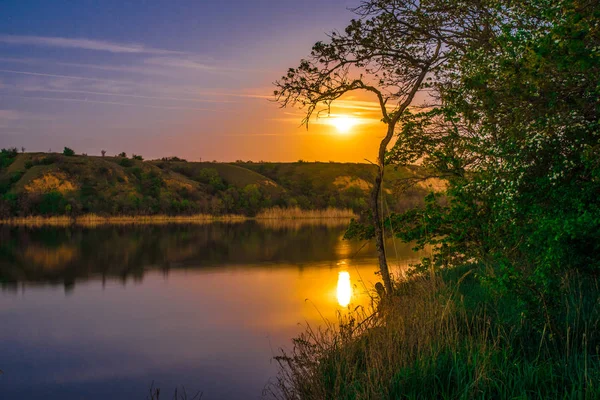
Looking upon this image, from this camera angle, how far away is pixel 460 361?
5984 millimetres

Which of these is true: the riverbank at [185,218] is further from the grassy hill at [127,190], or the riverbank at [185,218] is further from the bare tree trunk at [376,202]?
the bare tree trunk at [376,202]

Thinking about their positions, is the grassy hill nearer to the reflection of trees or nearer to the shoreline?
Result: the shoreline

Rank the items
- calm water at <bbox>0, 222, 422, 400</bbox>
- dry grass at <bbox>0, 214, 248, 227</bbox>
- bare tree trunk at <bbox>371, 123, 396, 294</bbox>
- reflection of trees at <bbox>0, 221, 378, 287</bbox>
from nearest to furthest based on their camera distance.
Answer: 1. calm water at <bbox>0, 222, 422, 400</bbox>
2. bare tree trunk at <bbox>371, 123, 396, 294</bbox>
3. reflection of trees at <bbox>0, 221, 378, 287</bbox>
4. dry grass at <bbox>0, 214, 248, 227</bbox>

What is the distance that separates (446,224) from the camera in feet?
35.1

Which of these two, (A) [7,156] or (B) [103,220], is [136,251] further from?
(A) [7,156]

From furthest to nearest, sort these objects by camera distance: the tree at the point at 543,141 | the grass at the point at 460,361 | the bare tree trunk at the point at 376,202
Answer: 1. the bare tree trunk at the point at 376,202
2. the tree at the point at 543,141
3. the grass at the point at 460,361

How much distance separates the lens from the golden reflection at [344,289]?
15.9m

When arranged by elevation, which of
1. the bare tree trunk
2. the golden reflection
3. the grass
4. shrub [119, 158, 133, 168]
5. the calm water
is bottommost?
the calm water

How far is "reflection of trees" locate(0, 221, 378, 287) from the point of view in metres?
22.9

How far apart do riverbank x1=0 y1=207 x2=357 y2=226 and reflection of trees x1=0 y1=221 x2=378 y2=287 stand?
10.2 m

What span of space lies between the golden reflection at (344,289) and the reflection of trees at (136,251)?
465 centimetres

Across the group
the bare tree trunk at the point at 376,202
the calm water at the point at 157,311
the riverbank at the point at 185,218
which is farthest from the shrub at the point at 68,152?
the bare tree trunk at the point at 376,202

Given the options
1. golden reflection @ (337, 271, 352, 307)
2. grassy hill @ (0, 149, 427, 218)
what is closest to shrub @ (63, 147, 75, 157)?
grassy hill @ (0, 149, 427, 218)

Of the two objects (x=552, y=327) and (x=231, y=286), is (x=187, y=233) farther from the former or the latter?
(x=552, y=327)
